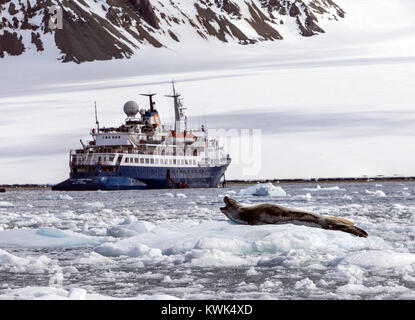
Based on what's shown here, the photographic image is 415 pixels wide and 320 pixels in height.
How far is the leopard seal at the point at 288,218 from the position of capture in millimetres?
17000

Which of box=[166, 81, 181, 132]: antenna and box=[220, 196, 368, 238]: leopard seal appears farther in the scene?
box=[166, 81, 181, 132]: antenna

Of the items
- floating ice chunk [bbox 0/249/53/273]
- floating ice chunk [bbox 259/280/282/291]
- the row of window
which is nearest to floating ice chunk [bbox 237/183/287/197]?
the row of window

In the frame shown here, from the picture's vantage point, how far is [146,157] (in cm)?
10256

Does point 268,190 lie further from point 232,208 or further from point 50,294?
point 50,294

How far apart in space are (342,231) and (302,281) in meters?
6.01

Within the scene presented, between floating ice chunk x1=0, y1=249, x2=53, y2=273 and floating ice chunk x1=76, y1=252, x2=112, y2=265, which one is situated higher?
floating ice chunk x1=0, y1=249, x2=53, y2=273

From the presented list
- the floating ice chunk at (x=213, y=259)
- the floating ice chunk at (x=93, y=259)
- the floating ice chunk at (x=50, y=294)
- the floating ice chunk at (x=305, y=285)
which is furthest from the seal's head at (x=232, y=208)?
the floating ice chunk at (x=50, y=294)

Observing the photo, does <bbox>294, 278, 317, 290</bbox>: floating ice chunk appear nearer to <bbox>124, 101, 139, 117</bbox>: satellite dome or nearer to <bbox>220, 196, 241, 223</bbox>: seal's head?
<bbox>220, 196, 241, 223</bbox>: seal's head

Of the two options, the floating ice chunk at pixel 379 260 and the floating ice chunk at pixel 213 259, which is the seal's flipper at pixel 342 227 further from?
the floating ice chunk at pixel 379 260

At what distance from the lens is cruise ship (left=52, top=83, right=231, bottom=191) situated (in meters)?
98.1

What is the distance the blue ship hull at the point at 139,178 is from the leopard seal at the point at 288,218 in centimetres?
7952

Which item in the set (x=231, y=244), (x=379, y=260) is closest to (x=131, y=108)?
(x=231, y=244)
